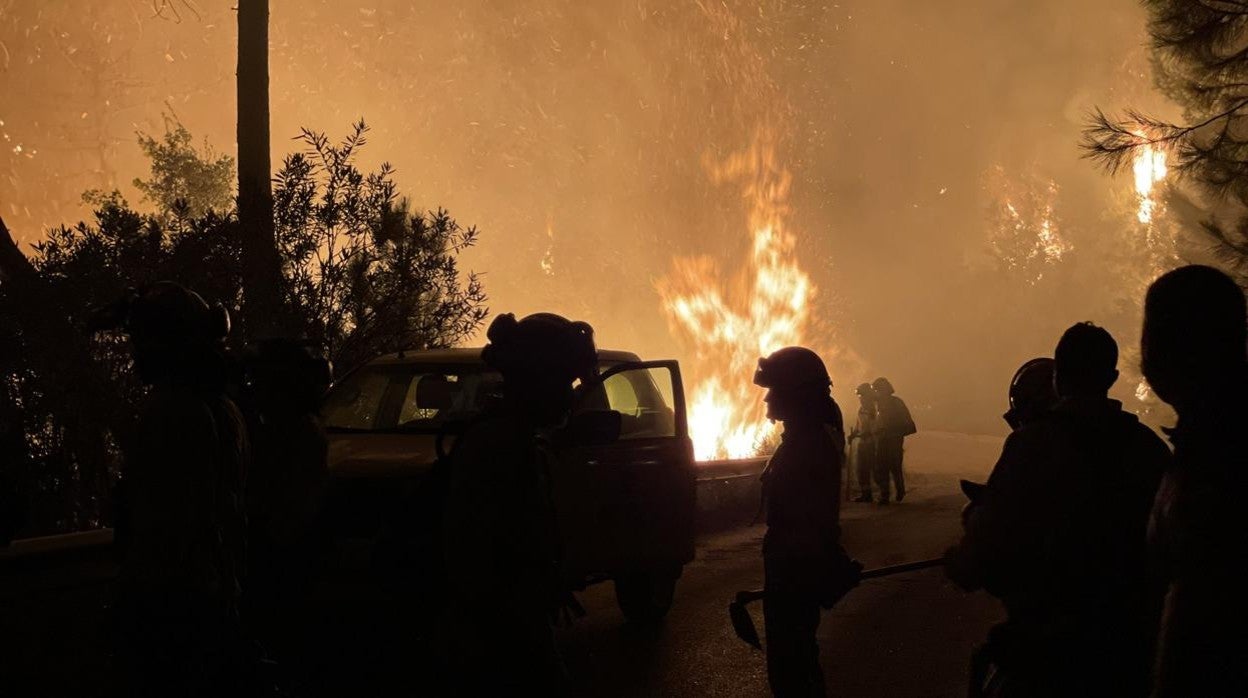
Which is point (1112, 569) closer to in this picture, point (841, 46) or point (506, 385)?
point (506, 385)

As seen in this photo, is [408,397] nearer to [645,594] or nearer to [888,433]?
[645,594]

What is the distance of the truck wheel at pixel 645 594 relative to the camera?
828 cm

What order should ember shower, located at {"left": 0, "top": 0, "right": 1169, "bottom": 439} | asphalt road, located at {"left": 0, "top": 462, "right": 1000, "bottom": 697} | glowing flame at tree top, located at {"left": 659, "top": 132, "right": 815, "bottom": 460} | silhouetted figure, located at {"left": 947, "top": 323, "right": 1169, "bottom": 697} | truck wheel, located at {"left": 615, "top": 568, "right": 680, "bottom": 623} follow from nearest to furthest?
1. silhouetted figure, located at {"left": 947, "top": 323, "right": 1169, "bottom": 697}
2. asphalt road, located at {"left": 0, "top": 462, "right": 1000, "bottom": 697}
3. truck wheel, located at {"left": 615, "top": 568, "right": 680, "bottom": 623}
4. glowing flame at tree top, located at {"left": 659, "top": 132, "right": 815, "bottom": 460}
5. ember shower, located at {"left": 0, "top": 0, "right": 1169, "bottom": 439}

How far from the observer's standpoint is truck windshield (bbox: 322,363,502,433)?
7.42m

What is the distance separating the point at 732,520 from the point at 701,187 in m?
35.4

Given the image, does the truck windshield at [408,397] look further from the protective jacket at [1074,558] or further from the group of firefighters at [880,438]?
the group of firefighters at [880,438]

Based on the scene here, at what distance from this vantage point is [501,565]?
104 inches

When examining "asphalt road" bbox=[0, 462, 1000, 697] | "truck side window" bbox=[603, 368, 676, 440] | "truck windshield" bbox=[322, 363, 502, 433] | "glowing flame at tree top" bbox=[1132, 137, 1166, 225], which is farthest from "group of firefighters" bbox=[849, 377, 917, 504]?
"glowing flame at tree top" bbox=[1132, 137, 1166, 225]

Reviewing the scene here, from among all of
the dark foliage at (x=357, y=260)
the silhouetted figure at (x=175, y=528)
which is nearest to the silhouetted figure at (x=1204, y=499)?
the silhouetted figure at (x=175, y=528)

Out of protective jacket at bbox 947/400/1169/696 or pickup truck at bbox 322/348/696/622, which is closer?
protective jacket at bbox 947/400/1169/696

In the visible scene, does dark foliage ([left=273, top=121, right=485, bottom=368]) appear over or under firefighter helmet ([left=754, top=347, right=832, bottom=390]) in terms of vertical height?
over

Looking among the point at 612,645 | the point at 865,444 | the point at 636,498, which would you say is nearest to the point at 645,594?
the point at 612,645

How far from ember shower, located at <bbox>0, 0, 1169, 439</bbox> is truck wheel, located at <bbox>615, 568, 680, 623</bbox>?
17.3 m

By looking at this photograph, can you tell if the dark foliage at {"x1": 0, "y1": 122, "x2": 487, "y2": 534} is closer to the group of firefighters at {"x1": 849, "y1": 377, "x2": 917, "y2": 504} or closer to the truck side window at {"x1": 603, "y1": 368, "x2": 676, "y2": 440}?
the truck side window at {"x1": 603, "y1": 368, "x2": 676, "y2": 440}
